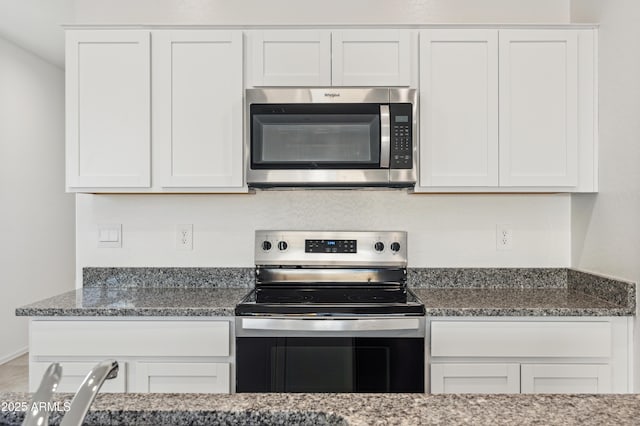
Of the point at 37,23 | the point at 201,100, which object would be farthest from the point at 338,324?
the point at 37,23

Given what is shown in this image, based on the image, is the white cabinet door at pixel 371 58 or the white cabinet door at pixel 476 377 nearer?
the white cabinet door at pixel 476 377

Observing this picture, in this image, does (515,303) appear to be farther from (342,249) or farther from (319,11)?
(319,11)

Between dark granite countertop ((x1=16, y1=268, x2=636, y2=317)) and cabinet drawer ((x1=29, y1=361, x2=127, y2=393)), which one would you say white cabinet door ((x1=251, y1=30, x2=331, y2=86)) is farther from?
cabinet drawer ((x1=29, y1=361, x2=127, y2=393))

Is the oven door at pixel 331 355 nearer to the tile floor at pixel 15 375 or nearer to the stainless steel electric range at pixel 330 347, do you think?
the stainless steel electric range at pixel 330 347

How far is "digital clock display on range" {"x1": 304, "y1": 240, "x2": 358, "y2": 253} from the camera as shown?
8.04 ft

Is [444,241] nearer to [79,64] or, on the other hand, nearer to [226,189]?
[226,189]

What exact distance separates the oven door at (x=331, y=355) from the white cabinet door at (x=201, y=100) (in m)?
0.77

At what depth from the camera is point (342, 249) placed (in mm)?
2451

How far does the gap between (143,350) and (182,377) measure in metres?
0.20

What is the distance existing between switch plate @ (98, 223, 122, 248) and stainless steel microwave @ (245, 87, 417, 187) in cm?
86

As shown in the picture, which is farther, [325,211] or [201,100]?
[325,211]

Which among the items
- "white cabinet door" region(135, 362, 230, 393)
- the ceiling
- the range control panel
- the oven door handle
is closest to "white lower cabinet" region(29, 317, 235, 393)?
"white cabinet door" region(135, 362, 230, 393)

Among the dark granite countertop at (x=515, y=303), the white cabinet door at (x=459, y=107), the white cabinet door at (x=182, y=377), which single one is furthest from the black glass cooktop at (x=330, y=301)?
the white cabinet door at (x=459, y=107)

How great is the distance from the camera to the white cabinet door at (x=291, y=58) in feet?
7.42
